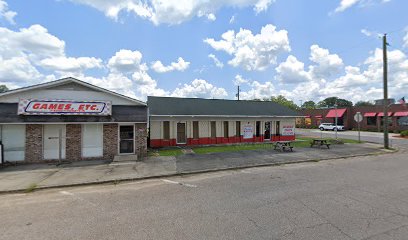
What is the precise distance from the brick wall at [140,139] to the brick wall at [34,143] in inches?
207

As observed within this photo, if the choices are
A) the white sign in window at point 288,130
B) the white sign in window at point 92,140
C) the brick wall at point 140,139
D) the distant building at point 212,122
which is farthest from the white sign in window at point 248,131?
the white sign in window at point 92,140

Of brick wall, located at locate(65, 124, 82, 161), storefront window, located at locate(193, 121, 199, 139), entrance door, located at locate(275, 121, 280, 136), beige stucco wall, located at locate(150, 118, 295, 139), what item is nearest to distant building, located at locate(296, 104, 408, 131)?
entrance door, located at locate(275, 121, 280, 136)

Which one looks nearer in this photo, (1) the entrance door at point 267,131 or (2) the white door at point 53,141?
(2) the white door at point 53,141

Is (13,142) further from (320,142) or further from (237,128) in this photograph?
(320,142)

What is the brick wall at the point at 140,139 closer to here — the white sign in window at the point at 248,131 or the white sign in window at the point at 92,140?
the white sign in window at the point at 92,140

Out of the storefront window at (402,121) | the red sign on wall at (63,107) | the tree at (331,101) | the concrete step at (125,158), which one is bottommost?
the concrete step at (125,158)

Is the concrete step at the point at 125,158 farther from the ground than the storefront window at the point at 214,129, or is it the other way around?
the storefront window at the point at 214,129

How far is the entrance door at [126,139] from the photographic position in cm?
1416

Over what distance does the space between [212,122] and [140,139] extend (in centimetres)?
778

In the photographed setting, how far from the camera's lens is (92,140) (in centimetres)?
1353

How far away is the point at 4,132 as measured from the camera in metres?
12.3

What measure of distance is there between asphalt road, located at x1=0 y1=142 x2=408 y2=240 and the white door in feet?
20.0

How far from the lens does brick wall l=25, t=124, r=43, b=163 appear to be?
12.5 meters

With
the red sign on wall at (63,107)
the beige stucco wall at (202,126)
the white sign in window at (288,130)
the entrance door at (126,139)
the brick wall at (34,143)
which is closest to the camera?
the red sign on wall at (63,107)
